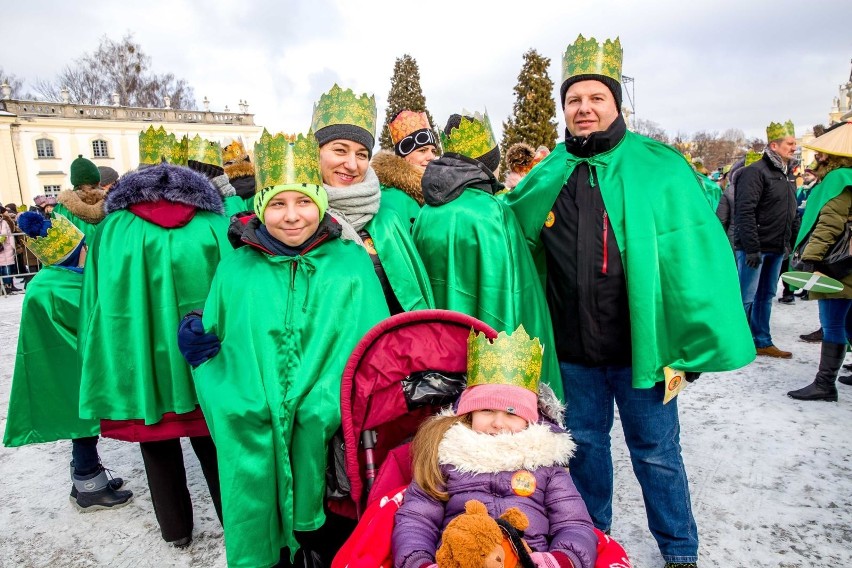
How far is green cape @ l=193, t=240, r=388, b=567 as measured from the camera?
233cm

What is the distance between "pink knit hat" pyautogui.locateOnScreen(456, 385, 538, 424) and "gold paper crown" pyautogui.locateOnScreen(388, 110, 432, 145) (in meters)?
2.64

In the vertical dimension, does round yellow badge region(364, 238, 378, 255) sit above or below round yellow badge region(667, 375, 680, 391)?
above

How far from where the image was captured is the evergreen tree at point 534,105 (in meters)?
22.3

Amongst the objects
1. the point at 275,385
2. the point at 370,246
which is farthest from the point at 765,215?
the point at 275,385

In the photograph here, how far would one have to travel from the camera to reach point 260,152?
2.65 metres

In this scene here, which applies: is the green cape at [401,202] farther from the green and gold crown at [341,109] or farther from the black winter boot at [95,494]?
the black winter boot at [95,494]

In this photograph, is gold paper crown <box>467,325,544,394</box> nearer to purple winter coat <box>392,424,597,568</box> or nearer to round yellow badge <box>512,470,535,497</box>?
purple winter coat <box>392,424,597,568</box>

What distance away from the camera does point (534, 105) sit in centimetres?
2234

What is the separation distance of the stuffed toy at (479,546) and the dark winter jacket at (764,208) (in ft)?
18.8

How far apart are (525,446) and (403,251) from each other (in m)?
1.33

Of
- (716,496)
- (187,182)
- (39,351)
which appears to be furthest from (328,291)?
(716,496)

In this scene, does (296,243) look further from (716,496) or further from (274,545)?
(716,496)

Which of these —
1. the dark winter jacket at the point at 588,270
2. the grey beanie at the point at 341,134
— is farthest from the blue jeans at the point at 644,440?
the grey beanie at the point at 341,134

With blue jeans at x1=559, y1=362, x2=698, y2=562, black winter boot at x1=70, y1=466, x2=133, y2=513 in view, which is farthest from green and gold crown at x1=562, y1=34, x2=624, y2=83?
black winter boot at x1=70, y1=466, x2=133, y2=513
